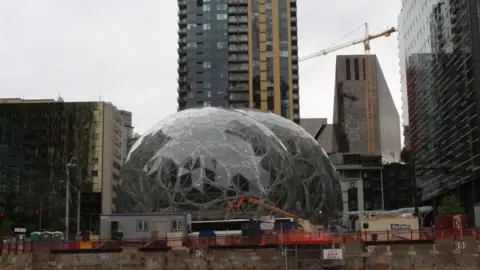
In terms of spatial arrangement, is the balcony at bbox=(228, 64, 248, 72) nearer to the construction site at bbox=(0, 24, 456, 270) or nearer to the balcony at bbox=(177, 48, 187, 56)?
the balcony at bbox=(177, 48, 187, 56)

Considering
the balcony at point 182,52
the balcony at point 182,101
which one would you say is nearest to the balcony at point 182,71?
the balcony at point 182,52

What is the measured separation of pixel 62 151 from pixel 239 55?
1701 inches

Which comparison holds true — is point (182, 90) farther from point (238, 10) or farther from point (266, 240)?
point (266, 240)

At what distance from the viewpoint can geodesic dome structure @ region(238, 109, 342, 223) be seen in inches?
2291

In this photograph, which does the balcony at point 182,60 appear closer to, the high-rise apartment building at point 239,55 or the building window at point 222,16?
the high-rise apartment building at point 239,55

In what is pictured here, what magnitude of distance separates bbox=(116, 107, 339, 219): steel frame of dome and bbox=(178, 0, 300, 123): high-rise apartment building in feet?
264

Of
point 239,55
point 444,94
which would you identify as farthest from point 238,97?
point 444,94

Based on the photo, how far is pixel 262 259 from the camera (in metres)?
33.7

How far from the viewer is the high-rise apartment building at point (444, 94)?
6881 centimetres

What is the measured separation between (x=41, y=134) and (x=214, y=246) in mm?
87012

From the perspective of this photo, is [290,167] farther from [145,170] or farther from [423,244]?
[423,244]

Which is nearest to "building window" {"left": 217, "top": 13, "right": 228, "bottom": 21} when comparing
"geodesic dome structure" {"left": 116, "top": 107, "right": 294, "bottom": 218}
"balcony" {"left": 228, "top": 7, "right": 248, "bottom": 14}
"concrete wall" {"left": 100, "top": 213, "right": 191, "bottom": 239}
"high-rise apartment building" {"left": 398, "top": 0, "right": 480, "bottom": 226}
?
"balcony" {"left": 228, "top": 7, "right": 248, "bottom": 14}

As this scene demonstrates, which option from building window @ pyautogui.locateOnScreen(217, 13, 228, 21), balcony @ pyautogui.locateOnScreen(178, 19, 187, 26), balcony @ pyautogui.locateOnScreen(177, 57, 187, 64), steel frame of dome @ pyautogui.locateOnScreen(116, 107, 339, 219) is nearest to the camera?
steel frame of dome @ pyautogui.locateOnScreen(116, 107, 339, 219)

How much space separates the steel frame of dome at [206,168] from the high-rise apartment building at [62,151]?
184 ft
